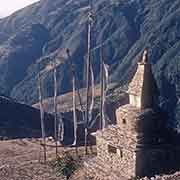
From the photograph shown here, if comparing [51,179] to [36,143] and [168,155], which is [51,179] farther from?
[36,143]

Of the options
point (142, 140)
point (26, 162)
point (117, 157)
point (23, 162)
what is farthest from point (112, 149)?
point (23, 162)

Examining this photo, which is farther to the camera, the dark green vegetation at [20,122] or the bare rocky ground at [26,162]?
the dark green vegetation at [20,122]

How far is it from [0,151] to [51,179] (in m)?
11.1

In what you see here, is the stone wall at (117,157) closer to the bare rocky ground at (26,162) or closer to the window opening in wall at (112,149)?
the window opening in wall at (112,149)

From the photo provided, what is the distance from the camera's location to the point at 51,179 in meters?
26.4

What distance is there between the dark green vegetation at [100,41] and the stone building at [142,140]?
204 ft

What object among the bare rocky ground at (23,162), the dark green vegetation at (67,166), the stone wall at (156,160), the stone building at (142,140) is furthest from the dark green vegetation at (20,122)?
the stone wall at (156,160)

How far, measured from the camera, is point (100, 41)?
130250mm

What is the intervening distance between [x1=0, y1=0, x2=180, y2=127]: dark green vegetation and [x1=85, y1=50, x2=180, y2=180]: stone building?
204 ft

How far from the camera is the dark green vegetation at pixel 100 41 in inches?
4269

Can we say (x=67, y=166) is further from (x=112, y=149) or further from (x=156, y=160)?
(x=156, y=160)

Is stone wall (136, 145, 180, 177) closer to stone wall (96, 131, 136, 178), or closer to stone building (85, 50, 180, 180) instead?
stone building (85, 50, 180, 180)

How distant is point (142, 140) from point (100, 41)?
356 ft

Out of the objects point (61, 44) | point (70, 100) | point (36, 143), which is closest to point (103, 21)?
point (61, 44)
